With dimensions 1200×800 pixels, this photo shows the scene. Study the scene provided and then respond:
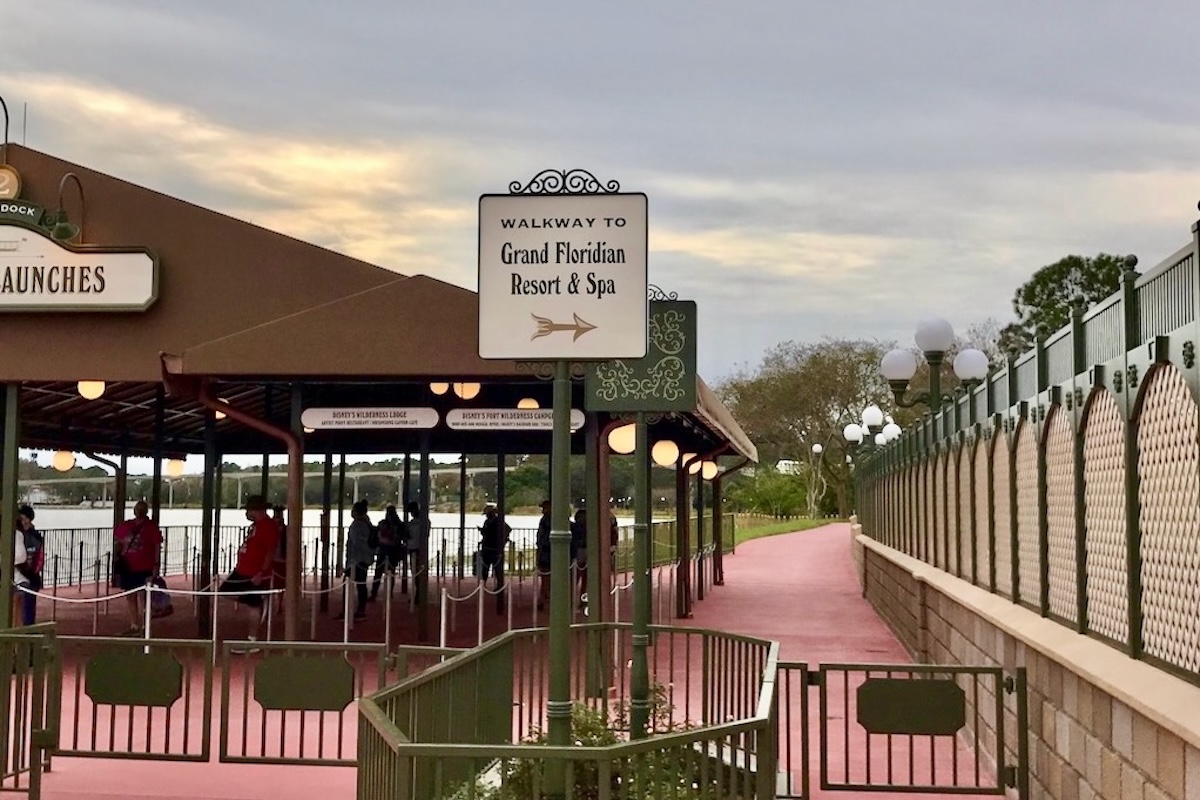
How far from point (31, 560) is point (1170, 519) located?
15.3m

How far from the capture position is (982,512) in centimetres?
1153

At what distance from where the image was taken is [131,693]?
9289 millimetres

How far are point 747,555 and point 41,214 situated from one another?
29.0 m

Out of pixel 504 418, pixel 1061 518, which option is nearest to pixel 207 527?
pixel 504 418

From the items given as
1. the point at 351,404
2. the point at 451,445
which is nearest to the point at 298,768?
the point at 351,404

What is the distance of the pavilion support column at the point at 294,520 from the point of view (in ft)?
45.8

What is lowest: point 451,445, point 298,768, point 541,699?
point 298,768

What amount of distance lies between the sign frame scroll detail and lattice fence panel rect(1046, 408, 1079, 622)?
2.45m

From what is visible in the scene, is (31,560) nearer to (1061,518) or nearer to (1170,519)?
(1061,518)

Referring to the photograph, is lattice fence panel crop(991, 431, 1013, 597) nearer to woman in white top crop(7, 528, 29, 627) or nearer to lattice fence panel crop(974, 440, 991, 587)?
lattice fence panel crop(974, 440, 991, 587)

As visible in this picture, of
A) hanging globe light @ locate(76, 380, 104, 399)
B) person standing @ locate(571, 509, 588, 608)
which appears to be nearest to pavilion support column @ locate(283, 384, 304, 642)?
hanging globe light @ locate(76, 380, 104, 399)

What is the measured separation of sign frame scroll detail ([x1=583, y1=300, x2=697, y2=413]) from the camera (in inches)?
378

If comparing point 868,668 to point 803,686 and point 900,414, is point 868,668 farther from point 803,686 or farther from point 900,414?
point 900,414

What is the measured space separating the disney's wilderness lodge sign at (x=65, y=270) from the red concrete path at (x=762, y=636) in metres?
5.95
